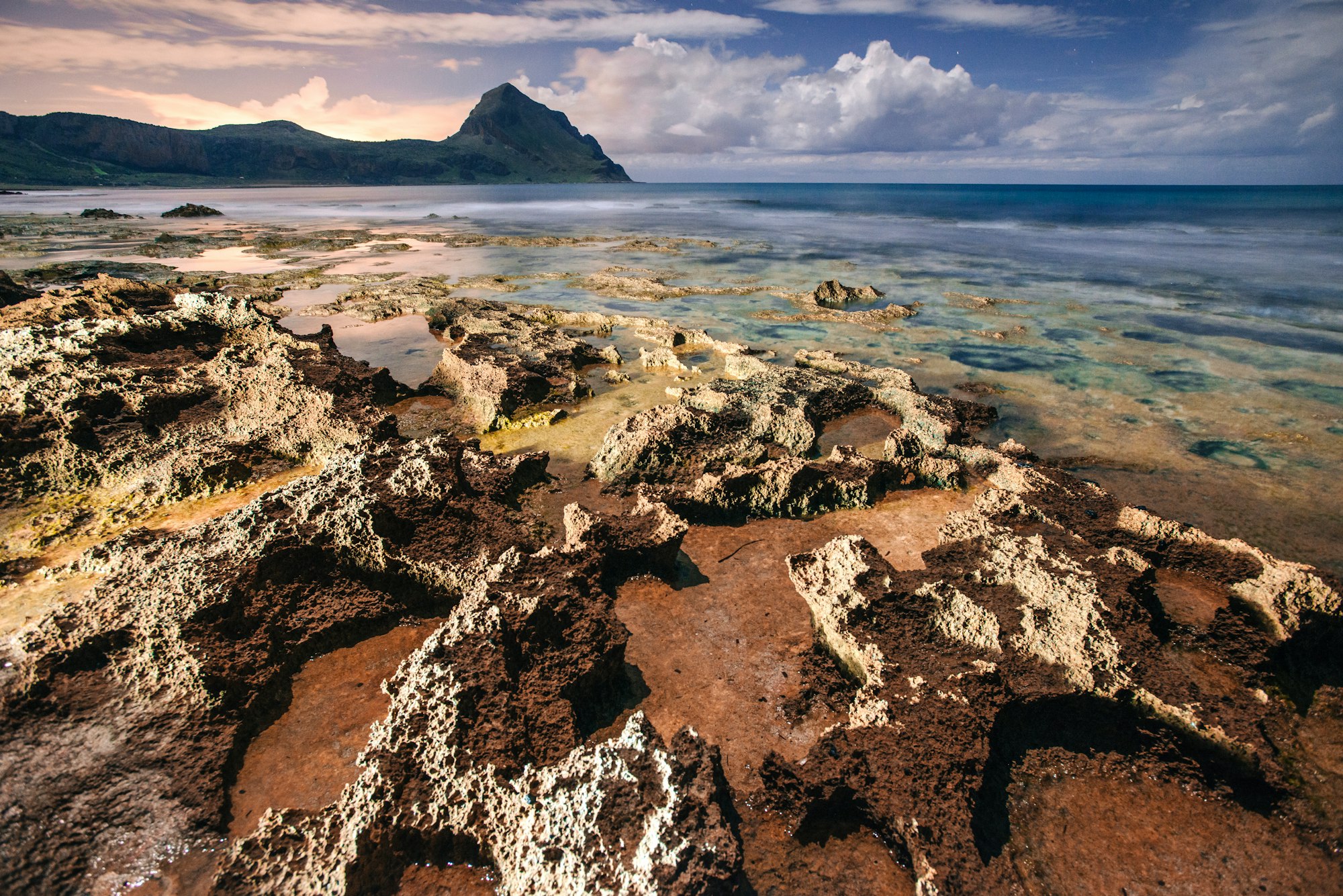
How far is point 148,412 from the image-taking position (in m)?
5.01

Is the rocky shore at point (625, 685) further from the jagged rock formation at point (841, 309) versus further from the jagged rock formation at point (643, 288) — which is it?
the jagged rock formation at point (643, 288)

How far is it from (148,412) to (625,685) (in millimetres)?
5015

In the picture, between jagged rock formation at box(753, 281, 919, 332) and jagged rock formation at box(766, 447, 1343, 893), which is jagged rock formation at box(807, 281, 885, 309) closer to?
jagged rock formation at box(753, 281, 919, 332)

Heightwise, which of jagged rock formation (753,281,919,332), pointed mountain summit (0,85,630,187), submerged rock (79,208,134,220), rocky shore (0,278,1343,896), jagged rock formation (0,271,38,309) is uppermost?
pointed mountain summit (0,85,630,187)

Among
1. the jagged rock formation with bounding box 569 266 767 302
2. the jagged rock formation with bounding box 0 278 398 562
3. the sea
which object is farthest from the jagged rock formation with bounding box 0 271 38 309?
the jagged rock formation with bounding box 569 266 767 302

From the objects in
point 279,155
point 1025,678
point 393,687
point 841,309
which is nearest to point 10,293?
point 393,687

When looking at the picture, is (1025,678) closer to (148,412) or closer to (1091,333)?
(148,412)

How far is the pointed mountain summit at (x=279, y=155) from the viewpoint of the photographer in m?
94.7

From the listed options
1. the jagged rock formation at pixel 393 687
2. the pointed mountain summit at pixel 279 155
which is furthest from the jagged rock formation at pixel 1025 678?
the pointed mountain summit at pixel 279 155

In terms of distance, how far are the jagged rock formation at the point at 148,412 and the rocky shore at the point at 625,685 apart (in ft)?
0.14

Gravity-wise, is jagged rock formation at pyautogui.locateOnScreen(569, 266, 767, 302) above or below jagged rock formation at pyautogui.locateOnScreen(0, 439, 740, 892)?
above

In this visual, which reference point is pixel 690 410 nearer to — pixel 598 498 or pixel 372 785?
pixel 598 498

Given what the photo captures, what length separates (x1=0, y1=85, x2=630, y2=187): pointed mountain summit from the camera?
9469 cm

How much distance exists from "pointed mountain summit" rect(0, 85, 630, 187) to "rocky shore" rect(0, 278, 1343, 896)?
122 m
